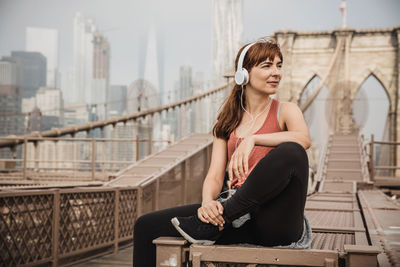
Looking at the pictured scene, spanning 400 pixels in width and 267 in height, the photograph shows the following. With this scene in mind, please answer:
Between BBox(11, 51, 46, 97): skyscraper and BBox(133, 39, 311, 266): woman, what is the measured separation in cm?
10536

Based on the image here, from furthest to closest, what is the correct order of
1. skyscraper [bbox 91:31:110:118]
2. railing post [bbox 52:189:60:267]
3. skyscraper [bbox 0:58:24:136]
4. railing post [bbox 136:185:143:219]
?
1. skyscraper [bbox 91:31:110:118]
2. skyscraper [bbox 0:58:24:136]
3. railing post [bbox 136:185:143:219]
4. railing post [bbox 52:189:60:267]

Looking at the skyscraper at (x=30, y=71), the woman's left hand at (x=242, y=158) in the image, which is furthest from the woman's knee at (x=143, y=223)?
the skyscraper at (x=30, y=71)

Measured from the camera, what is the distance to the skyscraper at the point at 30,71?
347 feet

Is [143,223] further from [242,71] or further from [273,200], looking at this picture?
[242,71]

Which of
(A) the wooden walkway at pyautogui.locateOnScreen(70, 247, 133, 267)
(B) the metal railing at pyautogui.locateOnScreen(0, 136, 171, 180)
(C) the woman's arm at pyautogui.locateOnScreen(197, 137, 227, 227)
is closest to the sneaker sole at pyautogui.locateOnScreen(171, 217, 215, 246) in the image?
(C) the woman's arm at pyautogui.locateOnScreen(197, 137, 227, 227)

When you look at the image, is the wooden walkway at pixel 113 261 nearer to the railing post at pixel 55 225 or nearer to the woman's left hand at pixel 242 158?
the railing post at pixel 55 225

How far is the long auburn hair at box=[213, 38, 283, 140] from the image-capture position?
1806mm

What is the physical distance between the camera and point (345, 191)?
296 inches

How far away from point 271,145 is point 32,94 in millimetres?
110910

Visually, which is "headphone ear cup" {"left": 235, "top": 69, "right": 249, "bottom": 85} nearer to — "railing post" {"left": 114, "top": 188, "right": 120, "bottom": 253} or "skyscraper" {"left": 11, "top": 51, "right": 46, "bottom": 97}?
"railing post" {"left": 114, "top": 188, "right": 120, "bottom": 253}

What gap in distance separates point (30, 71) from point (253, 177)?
12033cm

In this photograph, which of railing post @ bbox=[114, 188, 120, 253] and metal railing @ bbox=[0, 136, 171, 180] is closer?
railing post @ bbox=[114, 188, 120, 253]

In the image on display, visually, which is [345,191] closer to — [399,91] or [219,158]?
[219,158]

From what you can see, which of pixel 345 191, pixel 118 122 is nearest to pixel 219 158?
pixel 345 191
